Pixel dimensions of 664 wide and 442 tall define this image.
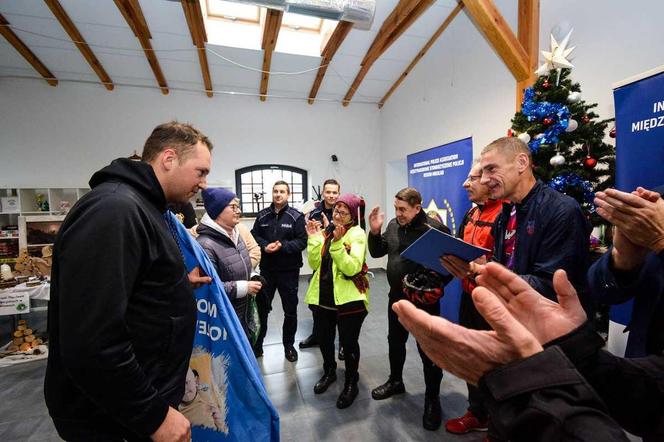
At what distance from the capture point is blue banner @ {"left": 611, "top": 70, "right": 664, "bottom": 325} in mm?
1448

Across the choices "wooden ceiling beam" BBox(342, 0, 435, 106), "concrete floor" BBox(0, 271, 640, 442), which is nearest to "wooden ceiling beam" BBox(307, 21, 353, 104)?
"wooden ceiling beam" BBox(342, 0, 435, 106)

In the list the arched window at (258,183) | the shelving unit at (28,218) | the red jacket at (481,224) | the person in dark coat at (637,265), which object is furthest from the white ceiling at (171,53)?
the person in dark coat at (637,265)

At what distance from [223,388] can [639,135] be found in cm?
234

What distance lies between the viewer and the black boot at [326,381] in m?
2.26

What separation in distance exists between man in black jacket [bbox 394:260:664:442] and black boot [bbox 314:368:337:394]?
1992 millimetres

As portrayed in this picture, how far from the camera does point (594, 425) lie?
381 millimetres

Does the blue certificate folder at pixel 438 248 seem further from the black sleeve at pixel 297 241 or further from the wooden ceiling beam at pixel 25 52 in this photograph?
the wooden ceiling beam at pixel 25 52

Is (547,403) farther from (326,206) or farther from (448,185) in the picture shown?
(448,185)

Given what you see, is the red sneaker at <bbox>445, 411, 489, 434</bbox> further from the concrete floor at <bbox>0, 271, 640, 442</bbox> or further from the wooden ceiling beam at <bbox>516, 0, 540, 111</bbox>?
the wooden ceiling beam at <bbox>516, 0, 540, 111</bbox>

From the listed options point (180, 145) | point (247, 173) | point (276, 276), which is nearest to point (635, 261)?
point (180, 145)

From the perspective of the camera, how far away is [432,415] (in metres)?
1.91

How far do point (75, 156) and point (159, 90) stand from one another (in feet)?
5.99

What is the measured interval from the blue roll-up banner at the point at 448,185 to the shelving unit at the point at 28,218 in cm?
573

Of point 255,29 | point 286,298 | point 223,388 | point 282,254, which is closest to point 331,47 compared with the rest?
point 255,29
